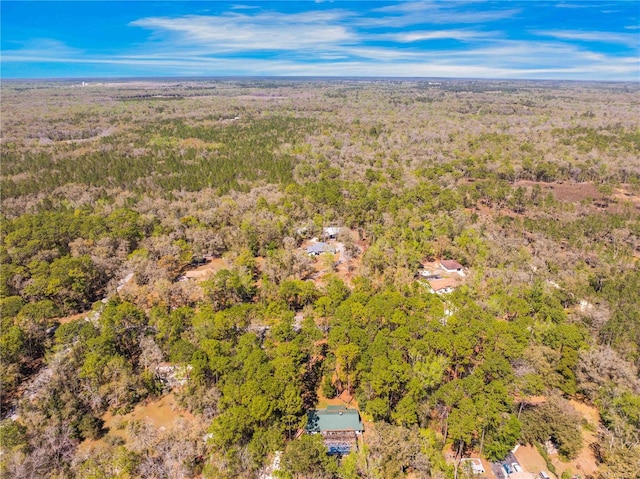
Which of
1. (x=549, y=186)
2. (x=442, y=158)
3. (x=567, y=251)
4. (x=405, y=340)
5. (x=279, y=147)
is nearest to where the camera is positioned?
(x=405, y=340)

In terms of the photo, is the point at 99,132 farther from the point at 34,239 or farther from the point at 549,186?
the point at 549,186

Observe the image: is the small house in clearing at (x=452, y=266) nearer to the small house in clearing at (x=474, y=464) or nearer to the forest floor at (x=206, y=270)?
the small house in clearing at (x=474, y=464)

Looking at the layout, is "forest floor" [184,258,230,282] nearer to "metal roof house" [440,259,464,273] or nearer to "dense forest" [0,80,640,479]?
"dense forest" [0,80,640,479]

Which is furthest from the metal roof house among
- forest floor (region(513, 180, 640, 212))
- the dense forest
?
forest floor (region(513, 180, 640, 212))

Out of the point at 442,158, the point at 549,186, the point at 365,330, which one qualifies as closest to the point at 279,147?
the point at 442,158

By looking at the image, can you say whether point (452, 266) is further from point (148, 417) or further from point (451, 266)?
point (148, 417)

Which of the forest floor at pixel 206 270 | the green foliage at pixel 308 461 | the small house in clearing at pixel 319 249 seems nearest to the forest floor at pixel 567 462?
the green foliage at pixel 308 461
